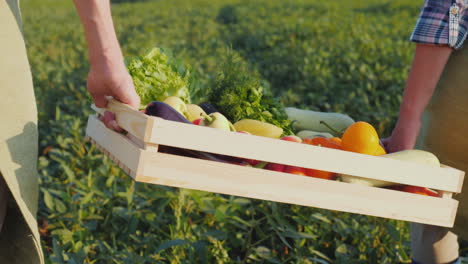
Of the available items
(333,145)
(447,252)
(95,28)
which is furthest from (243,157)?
(447,252)

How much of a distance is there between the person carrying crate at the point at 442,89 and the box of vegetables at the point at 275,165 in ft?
1.01

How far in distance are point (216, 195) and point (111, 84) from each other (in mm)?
1862

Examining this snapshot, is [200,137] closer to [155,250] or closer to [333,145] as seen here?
[333,145]

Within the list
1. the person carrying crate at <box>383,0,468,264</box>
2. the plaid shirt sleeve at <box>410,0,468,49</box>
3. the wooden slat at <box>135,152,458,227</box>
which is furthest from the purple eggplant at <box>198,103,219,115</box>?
the plaid shirt sleeve at <box>410,0,468,49</box>

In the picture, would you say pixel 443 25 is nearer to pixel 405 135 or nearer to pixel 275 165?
pixel 405 135

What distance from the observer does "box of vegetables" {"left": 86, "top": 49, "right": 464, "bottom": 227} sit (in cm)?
188

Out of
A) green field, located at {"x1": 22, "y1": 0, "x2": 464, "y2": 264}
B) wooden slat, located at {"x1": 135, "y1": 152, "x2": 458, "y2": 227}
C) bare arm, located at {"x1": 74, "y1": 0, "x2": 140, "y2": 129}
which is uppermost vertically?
bare arm, located at {"x1": 74, "y1": 0, "x2": 140, "y2": 129}

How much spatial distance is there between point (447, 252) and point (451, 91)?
0.69m

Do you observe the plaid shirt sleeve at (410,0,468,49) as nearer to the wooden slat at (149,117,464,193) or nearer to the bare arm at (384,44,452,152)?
the bare arm at (384,44,452,152)

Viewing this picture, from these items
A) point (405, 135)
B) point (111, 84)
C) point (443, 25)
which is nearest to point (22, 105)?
point (111, 84)

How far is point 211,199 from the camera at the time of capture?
11.6 feet

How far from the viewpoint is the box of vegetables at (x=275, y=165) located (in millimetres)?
1879

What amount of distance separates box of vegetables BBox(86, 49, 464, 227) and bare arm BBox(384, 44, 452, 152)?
246 millimetres

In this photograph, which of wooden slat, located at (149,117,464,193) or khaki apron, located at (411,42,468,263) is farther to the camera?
khaki apron, located at (411,42,468,263)
